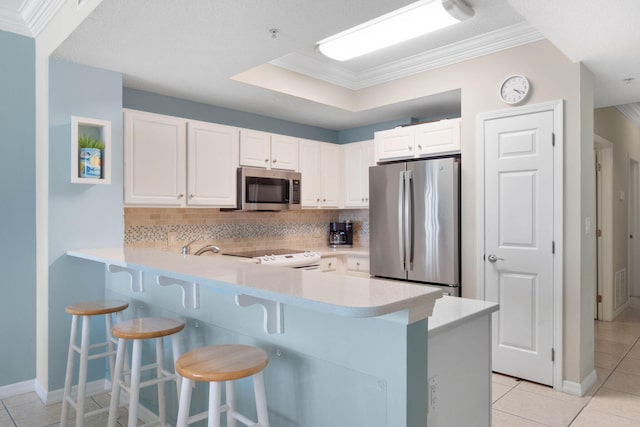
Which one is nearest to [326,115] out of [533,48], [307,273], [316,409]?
[533,48]

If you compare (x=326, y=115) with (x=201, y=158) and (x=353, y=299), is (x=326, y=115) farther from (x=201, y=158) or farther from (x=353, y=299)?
(x=353, y=299)

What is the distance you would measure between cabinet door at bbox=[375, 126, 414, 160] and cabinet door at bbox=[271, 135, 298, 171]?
89 centimetres

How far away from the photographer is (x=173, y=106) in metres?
3.83

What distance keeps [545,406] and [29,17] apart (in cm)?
428

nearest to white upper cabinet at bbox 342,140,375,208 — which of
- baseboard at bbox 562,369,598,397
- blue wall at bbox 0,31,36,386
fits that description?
baseboard at bbox 562,369,598,397

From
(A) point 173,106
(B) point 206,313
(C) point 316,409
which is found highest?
(A) point 173,106

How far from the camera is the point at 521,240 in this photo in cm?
317

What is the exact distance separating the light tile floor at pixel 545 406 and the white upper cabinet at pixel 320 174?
2.47 metres

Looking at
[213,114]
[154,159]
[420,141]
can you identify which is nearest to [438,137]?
[420,141]

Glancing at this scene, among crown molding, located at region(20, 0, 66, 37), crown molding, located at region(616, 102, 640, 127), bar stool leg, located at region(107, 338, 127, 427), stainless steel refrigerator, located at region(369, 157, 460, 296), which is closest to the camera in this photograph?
bar stool leg, located at region(107, 338, 127, 427)

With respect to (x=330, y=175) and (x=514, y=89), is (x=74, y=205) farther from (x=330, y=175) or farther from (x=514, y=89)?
(x=514, y=89)

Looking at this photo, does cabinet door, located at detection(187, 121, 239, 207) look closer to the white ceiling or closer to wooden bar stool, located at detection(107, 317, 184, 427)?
the white ceiling

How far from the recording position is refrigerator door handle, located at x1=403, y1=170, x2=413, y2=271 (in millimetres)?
Answer: 3672

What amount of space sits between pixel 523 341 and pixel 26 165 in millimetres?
3812
